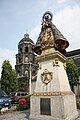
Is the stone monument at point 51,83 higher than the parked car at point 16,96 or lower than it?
higher

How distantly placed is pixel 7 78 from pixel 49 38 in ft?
77.4

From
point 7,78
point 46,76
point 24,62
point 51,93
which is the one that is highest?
point 24,62

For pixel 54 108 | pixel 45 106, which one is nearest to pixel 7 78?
pixel 45 106

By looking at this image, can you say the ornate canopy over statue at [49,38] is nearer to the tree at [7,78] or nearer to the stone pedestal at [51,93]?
the stone pedestal at [51,93]

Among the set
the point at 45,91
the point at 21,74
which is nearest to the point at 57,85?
the point at 45,91

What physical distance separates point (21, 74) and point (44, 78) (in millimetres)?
33839

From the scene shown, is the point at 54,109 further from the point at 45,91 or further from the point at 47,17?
the point at 47,17

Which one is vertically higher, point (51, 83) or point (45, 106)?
point (51, 83)

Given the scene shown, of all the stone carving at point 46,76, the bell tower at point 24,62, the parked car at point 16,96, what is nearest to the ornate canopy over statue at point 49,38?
the stone carving at point 46,76

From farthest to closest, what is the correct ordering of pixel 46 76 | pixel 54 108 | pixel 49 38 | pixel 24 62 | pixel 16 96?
pixel 24 62 → pixel 16 96 → pixel 49 38 → pixel 46 76 → pixel 54 108

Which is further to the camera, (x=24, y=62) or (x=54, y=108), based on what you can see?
(x=24, y=62)

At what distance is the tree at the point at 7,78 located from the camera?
1180 inches

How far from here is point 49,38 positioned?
28.2 ft

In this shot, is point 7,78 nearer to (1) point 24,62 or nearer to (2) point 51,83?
(1) point 24,62
